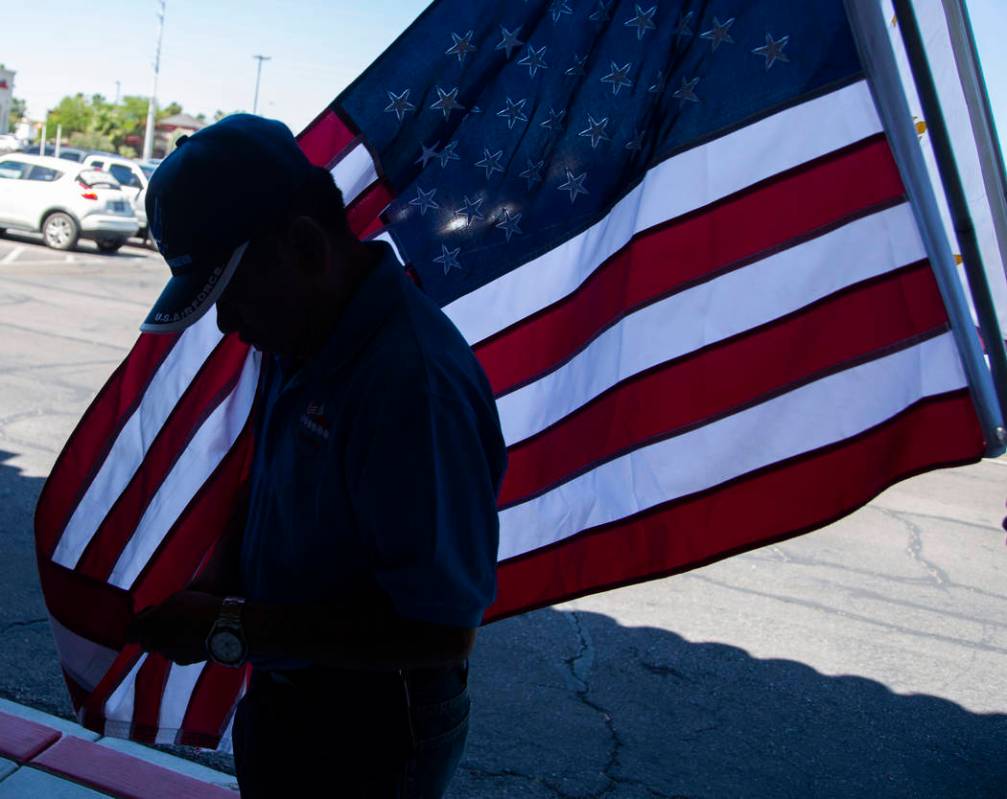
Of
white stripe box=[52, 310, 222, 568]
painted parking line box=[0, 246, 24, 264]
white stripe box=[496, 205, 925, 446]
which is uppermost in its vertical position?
white stripe box=[52, 310, 222, 568]

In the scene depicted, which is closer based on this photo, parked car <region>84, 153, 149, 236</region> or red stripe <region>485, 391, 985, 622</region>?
red stripe <region>485, 391, 985, 622</region>

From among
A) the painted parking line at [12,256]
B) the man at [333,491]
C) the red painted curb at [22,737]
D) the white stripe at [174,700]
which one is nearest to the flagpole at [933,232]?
the man at [333,491]

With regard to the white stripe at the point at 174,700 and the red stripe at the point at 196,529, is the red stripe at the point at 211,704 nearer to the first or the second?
the white stripe at the point at 174,700

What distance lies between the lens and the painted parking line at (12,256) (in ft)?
61.0

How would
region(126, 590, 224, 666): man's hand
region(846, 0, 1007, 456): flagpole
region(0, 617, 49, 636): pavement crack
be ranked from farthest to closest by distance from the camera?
region(0, 617, 49, 636): pavement crack < region(846, 0, 1007, 456): flagpole < region(126, 590, 224, 666): man's hand

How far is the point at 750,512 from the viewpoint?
2365mm

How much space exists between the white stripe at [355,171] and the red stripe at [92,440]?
61 cm

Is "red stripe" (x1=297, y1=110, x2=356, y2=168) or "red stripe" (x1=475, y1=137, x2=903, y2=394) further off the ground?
"red stripe" (x1=297, y1=110, x2=356, y2=168)

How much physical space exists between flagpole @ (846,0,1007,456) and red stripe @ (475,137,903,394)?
0.05m

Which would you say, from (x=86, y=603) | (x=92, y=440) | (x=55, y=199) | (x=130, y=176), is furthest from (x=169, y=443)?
(x=130, y=176)

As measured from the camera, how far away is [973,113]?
1935 millimetres

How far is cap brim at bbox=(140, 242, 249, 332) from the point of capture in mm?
1796

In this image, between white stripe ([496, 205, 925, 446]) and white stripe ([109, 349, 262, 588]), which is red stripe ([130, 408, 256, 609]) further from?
white stripe ([496, 205, 925, 446])

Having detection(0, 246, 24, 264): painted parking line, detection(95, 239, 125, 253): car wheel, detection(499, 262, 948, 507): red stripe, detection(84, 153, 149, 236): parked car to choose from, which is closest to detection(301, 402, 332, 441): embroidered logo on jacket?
detection(499, 262, 948, 507): red stripe
